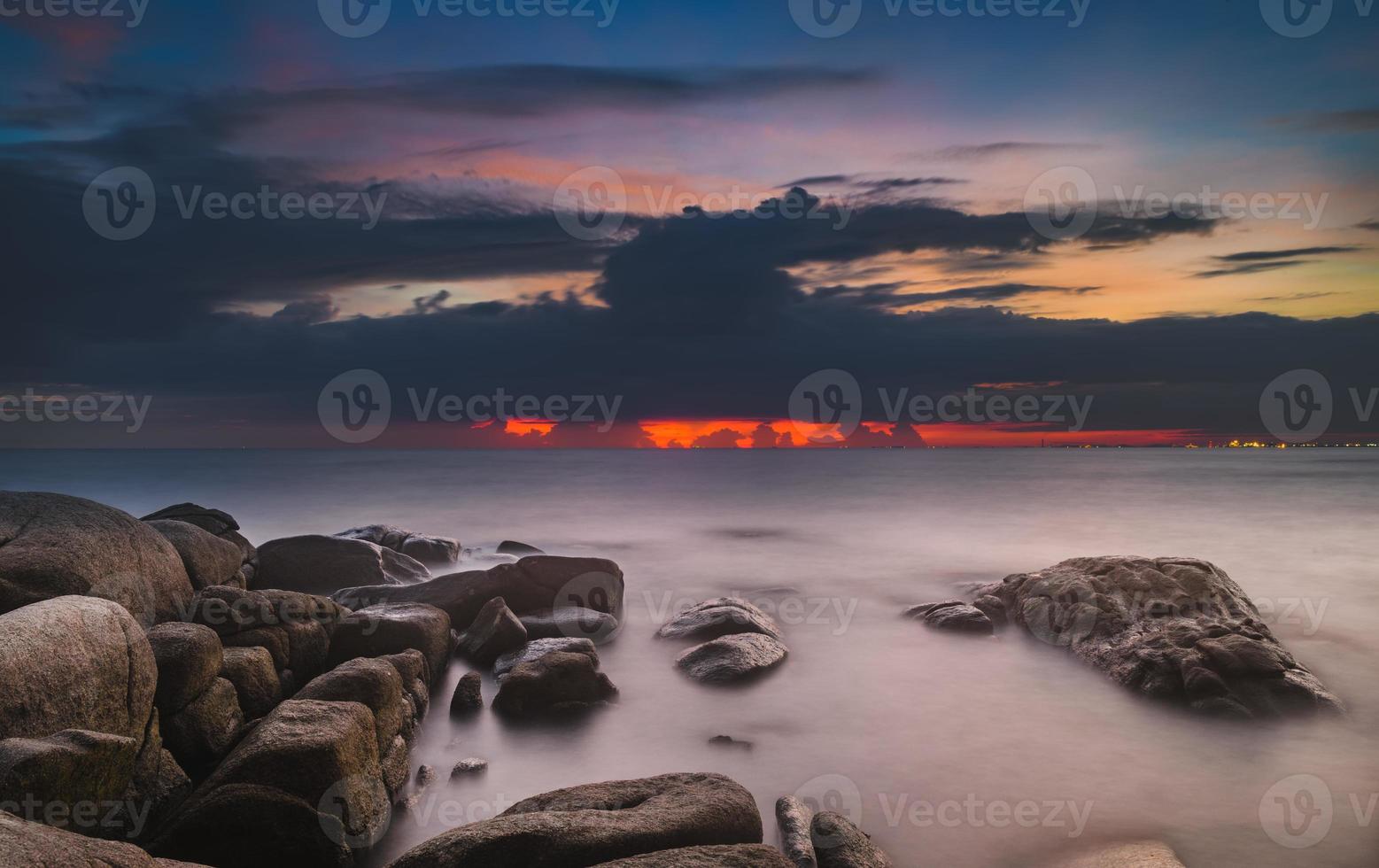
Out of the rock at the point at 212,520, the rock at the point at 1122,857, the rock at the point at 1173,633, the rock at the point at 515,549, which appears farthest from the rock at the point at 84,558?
the rock at the point at 515,549

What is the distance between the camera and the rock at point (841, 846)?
5.82 m

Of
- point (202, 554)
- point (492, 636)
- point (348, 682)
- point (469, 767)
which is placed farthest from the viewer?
point (492, 636)

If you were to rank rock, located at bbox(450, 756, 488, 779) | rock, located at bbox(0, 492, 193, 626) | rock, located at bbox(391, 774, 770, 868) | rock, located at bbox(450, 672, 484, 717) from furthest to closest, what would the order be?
rock, located at bbox(450, 672, 484, 717), rock, located at bbox(450, 756, 488, 779), rock, located at bbox(0, 492, 193, 626), rock, located at bbox(391, 774, 770, 868)

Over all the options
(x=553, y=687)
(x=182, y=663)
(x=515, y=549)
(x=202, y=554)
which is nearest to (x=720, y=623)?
(x=553, y=687)

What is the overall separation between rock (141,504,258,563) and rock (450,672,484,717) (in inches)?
226

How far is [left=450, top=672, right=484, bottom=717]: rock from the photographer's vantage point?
30.5ft

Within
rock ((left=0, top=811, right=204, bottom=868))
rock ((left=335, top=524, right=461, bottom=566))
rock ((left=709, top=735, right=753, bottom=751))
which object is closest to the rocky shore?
rock ((left=0, top=811, right=204, bottom=868))

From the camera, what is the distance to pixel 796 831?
616 cm

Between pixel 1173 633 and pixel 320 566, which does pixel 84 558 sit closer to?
pixel 320 566

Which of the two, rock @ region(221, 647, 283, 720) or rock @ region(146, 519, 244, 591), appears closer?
rock @ region(221, 647, 283, 720)

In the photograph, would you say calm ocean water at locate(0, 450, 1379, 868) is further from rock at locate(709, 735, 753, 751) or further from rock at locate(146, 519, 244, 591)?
rock at locate(146, 519, 244, 591)

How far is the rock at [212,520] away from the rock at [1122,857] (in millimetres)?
12024

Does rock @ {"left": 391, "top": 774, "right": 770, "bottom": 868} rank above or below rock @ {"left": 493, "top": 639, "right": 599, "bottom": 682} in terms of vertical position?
above

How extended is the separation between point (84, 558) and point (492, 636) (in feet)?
15.3
